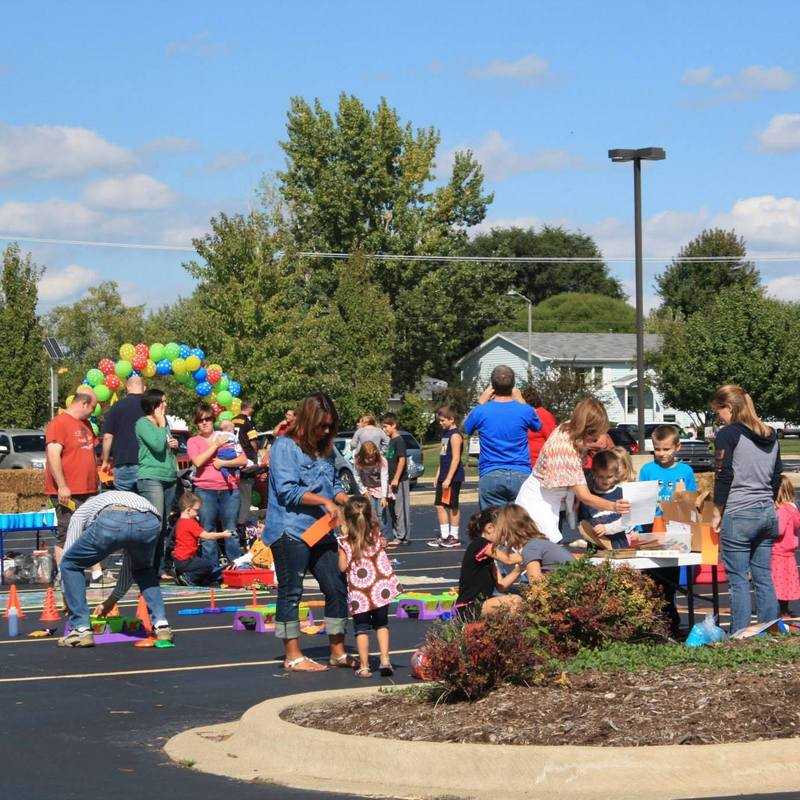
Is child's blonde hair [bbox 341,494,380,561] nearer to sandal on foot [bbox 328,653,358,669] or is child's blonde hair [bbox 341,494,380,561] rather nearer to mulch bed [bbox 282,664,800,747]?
sandal on foot [bbox 328,653,358,669]

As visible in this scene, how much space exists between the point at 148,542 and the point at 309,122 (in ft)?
185

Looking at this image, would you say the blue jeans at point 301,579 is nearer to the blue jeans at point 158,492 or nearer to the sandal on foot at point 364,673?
the sandal on foot at point 364,673

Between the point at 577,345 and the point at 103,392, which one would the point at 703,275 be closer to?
the point at 577,345

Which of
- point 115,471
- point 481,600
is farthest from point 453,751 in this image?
point 115,471

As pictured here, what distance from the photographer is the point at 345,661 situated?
1017cm

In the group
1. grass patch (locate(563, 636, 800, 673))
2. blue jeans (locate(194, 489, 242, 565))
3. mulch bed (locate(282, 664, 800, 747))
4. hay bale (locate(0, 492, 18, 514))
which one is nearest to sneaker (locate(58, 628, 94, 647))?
mulch bed (locate(282, 664, 800, 747))

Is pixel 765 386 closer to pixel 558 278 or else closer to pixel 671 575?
pixel 671 575

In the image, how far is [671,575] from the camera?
10633mm

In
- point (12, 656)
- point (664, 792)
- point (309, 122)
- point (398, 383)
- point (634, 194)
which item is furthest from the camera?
point (398, 383)

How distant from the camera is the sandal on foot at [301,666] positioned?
10062 millimetres

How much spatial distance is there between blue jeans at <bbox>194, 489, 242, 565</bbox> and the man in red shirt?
1.97 m

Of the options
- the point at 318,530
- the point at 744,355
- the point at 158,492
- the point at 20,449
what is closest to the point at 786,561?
the point at 318,530

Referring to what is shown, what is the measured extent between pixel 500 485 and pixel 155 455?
3.73m

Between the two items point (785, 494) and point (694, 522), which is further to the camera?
point (785, 494)
